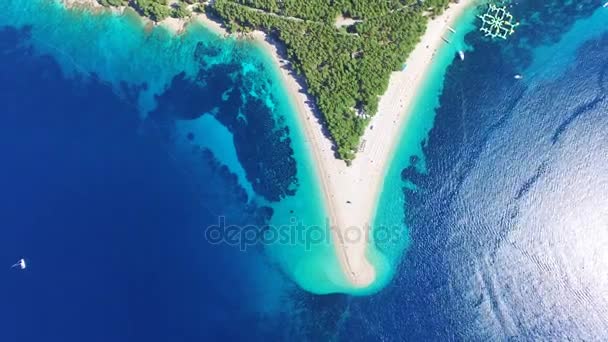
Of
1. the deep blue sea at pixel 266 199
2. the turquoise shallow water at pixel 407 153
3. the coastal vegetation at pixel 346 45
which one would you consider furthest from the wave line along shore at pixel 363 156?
the deep blue sea at pixel 266 199

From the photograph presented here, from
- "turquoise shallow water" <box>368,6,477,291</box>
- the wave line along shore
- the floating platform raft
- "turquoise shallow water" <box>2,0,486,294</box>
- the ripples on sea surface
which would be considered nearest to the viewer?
the ripples on sea surface

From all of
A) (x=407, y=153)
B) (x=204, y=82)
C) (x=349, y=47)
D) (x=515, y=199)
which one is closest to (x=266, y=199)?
(x=204, y=82)

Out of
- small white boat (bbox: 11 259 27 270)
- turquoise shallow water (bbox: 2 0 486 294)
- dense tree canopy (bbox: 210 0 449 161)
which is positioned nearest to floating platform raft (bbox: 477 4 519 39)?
turquoise shallow water (bbox: 2 0 486 294)

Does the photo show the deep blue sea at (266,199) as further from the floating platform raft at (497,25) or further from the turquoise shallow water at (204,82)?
the floating platform raft at (497,25)

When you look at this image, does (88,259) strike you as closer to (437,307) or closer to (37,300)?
(37,300)

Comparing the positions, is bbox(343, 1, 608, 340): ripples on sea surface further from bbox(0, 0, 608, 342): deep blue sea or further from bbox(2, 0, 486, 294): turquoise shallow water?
bbox(2, 0, 486, 294): turquoise shallow water

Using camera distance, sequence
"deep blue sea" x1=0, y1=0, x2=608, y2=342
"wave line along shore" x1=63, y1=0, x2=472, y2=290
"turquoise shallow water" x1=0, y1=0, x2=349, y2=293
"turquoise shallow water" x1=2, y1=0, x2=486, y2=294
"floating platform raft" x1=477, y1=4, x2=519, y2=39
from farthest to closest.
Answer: "floating platform raft" x1=477, y1=4, x2=519, y2=39 → "turquoise shallow water" x1=0, y1=0, x2=349, y2=293 → "turquoise shallow water" x1=2, y1=0, x2=486, y2=294 → "wave line along shore" x1=63, y1=0, x2=472, y2=290 → "deep blue sea" x1=0, y1=0, x2=608, y2=342
